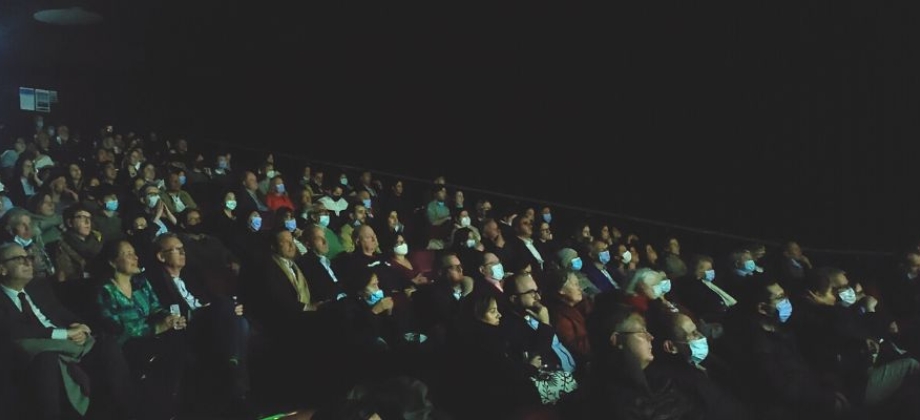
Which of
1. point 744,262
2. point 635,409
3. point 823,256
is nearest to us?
point 635,409

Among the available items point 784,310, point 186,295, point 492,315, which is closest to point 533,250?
point 784,310

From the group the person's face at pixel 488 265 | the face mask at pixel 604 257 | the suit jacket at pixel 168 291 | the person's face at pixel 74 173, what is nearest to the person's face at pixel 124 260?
the suit jacket at pixel 168 291

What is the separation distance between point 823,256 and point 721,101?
2.41 metres

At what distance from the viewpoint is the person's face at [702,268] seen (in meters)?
6.01

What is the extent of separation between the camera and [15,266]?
3639 mm

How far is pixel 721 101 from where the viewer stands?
997 centimetres

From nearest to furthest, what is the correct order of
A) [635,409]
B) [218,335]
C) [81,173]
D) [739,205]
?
[635,409] < [218,335] < [81,173] < [739,205]

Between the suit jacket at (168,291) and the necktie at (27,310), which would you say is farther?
the suit jacket at (168,291)

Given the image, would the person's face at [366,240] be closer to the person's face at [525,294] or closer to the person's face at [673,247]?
the person's face at [525,294]

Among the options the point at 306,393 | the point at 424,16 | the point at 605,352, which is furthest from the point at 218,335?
the point at 424,16

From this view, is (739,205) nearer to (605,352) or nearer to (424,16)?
(424,16)

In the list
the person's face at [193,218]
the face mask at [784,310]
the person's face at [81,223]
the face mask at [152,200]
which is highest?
Answer: the face mask at [784,310]

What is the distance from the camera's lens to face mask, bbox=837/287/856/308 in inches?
198

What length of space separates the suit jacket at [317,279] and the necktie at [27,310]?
1604 millimetres
